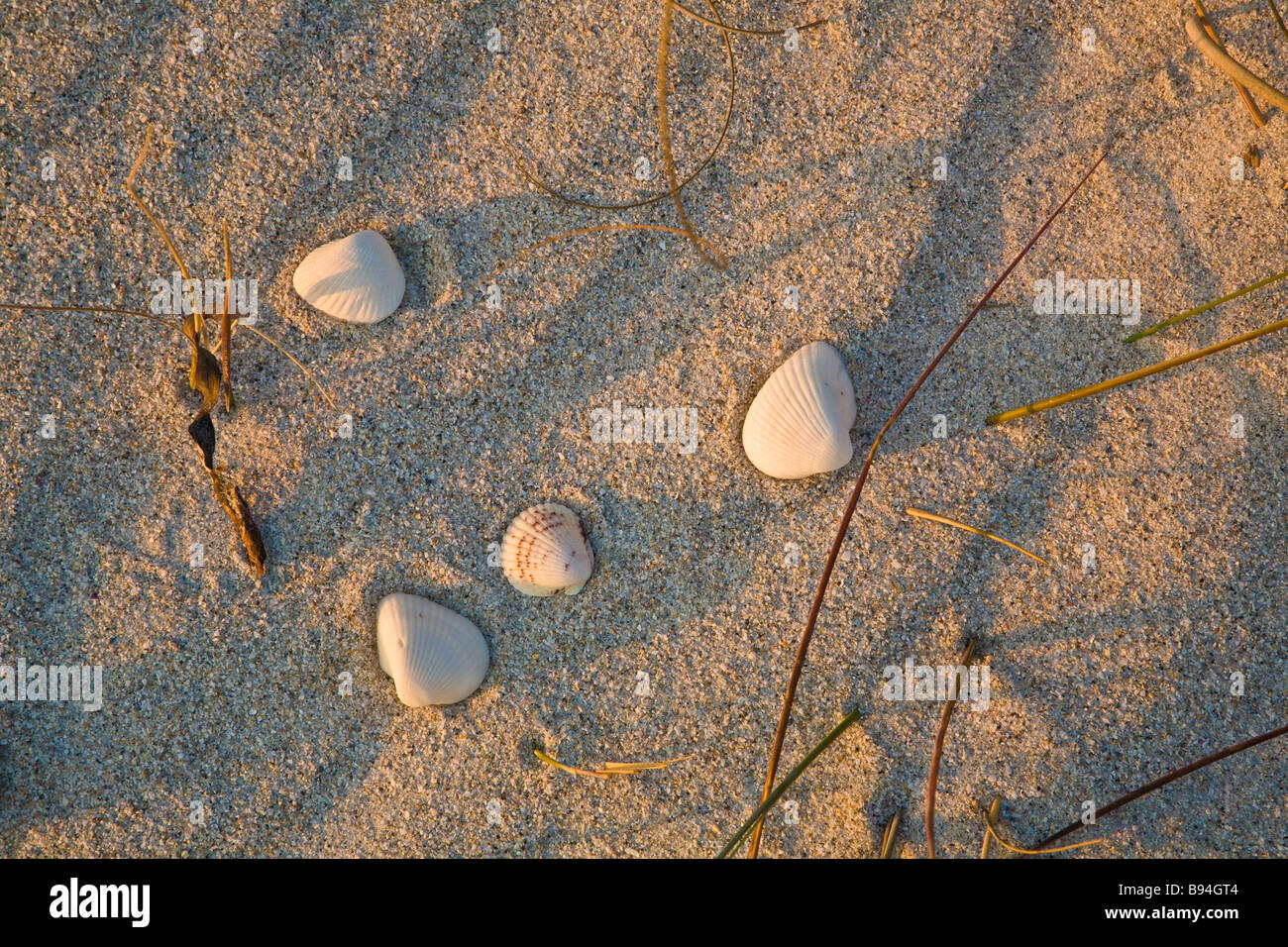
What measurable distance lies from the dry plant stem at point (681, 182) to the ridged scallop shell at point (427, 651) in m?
1.31

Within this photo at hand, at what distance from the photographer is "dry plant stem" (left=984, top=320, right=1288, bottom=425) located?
200 cm

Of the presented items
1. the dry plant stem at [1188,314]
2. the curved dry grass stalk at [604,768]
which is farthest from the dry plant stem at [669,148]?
the curved dry grass stalk at [604,768]

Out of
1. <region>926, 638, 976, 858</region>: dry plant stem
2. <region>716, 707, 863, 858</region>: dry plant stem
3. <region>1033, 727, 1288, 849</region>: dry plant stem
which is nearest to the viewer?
<region>716, 707, 863, 858</region>: dry plant stem

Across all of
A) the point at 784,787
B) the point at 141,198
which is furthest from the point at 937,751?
the point at 141,198

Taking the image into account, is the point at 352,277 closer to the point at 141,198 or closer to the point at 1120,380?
the point at 141,198

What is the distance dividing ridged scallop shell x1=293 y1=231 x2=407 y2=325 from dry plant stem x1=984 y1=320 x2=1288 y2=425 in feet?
6.17

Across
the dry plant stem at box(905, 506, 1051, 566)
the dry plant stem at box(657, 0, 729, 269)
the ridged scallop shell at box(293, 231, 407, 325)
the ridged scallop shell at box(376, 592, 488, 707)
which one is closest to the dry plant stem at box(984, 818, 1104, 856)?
the dry plant stem at box(905, 506, 1051, 566)

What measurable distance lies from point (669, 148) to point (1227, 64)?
1687mm

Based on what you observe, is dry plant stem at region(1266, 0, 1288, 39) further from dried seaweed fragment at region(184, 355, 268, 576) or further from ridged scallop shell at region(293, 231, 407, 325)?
dried seaweed fragment at region(184, 355, 268, 576)

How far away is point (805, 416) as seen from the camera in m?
2.15

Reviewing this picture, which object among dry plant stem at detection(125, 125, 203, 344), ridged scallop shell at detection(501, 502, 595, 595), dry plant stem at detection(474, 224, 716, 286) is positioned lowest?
ridged scallop shell at detection(501, 502, 595, 595)
